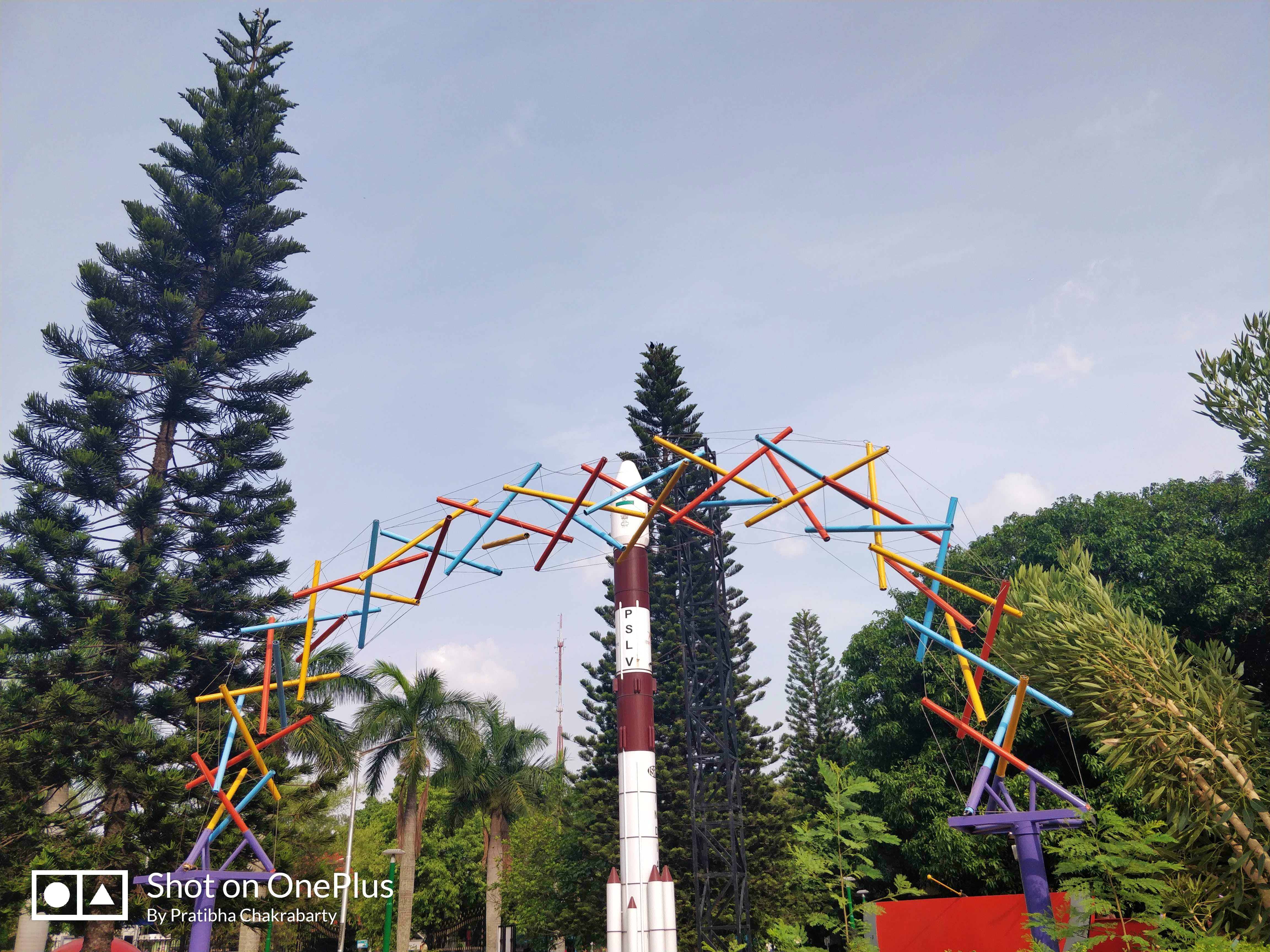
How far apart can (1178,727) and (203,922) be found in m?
17.5

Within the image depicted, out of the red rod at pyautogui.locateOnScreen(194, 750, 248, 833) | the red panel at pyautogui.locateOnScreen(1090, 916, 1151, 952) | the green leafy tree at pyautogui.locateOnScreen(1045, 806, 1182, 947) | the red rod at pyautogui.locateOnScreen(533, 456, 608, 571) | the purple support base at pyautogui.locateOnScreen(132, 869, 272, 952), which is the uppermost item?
the red rod at pyautogui.locateOnScreen(533, 456, 608, 571)

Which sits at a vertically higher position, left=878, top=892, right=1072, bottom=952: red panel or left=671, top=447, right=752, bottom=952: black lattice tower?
left=671, top=447, right=752, bottom=952: black lattice tower

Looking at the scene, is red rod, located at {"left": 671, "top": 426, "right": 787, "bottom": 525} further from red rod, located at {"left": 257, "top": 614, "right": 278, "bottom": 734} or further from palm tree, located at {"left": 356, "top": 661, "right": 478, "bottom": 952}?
palm tree, located at {"left": 356, "top": 661, "right": 478, "bottom": 952}

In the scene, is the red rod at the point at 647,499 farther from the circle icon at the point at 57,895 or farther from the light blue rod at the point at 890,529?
the circle icon at the point at 57,895

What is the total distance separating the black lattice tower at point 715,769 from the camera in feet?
82.2

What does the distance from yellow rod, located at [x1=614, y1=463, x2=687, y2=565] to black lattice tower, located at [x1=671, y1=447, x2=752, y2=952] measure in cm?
387

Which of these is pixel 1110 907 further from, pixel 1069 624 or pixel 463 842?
pixel 463 842

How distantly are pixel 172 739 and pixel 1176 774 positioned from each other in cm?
2344

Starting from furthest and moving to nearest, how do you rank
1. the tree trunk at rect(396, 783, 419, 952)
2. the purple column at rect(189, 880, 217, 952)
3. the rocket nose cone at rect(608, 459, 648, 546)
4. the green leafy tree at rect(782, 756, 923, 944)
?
the tree trunk at rect(396, 783, 419, 952) → the rocket nose cone at rect(608, 459, 648, 546) → the purple column at rect(189, 880, 217, 952) → the green leafy tree at rect(782, 756, 923, 944)

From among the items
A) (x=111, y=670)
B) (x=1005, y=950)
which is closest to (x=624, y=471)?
(x=1005, y=950)

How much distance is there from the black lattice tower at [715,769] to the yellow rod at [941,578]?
9.17 m

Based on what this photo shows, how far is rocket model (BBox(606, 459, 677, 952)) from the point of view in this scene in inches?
742

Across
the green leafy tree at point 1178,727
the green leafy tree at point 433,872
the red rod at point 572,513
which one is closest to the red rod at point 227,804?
the red rod at point 572,513

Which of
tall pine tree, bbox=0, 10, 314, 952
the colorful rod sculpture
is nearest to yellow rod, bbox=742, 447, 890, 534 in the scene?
the colorful rod sculpture
